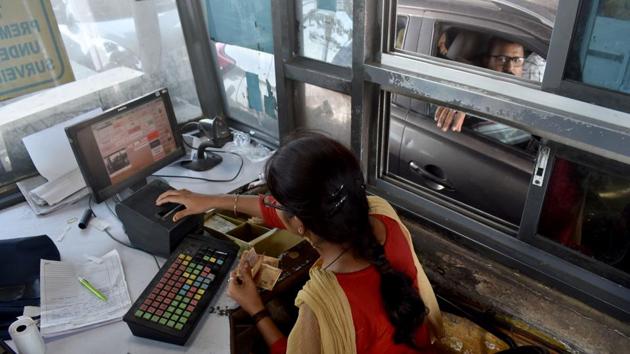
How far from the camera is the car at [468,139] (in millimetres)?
1630

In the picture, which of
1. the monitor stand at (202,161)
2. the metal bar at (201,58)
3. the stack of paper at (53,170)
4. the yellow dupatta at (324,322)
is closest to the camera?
the yellow dupatta at (324,322)

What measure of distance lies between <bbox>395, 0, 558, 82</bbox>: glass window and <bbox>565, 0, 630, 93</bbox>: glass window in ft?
1.26

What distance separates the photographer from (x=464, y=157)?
6.49 feet

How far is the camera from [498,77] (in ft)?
4.13

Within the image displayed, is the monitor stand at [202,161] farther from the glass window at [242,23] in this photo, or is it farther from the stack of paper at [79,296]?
the stack of paper at [79,296]

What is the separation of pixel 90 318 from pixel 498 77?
4.26ft

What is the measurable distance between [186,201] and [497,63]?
1381 mm

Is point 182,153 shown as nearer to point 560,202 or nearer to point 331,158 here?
point 331,158

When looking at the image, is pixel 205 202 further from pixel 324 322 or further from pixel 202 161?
pixel 324 322

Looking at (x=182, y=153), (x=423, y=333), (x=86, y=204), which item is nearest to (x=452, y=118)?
Answer: (x=423, y=333)

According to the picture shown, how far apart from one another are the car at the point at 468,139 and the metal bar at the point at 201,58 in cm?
89

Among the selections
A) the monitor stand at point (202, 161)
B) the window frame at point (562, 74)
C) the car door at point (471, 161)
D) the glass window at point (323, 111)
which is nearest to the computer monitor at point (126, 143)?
the monitor stand at point (202, 161)

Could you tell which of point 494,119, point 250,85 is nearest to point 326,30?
point 250,85

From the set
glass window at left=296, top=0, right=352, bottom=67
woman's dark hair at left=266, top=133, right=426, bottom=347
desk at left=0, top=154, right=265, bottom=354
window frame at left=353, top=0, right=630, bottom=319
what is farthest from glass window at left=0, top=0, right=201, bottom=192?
woman's dark hair at left=266, top=133, right=426, bottom=347
